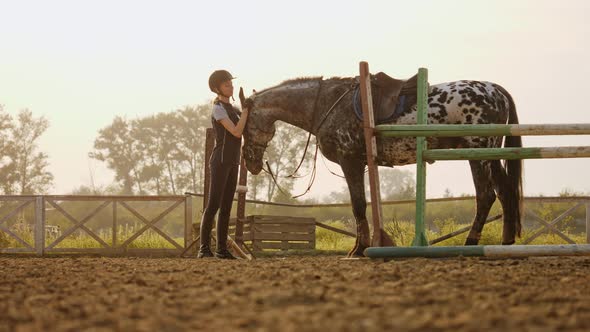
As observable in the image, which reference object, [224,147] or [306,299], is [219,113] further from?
[306,299]

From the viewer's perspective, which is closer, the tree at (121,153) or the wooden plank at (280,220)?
the wooden plank at (280,220)

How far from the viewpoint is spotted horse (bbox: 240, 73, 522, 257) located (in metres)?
8.24

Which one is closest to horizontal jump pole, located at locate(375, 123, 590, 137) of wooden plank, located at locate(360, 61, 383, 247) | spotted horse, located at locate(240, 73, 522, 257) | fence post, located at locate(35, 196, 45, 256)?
wooden plank, located at locate(360, 61, 383, 247)

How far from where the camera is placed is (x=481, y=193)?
27.0 ft

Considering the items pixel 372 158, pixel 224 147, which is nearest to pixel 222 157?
pixel 224 147

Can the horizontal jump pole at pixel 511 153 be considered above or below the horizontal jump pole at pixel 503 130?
below

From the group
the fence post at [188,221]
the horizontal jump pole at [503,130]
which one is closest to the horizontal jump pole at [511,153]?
the horizontal jump pole at [503,130]

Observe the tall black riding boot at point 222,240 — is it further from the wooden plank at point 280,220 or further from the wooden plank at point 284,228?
the wooden plank at point 284,228

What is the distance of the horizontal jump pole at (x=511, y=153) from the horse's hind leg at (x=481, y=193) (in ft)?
5.49

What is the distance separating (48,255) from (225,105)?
646 cm

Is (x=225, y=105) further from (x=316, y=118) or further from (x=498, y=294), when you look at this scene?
(x=498, y=294)

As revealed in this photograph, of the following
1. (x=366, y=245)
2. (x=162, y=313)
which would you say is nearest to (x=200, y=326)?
(x=162, y=313)

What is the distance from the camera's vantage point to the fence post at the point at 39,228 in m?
13.8

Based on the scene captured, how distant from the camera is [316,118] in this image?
8844 millimetres
